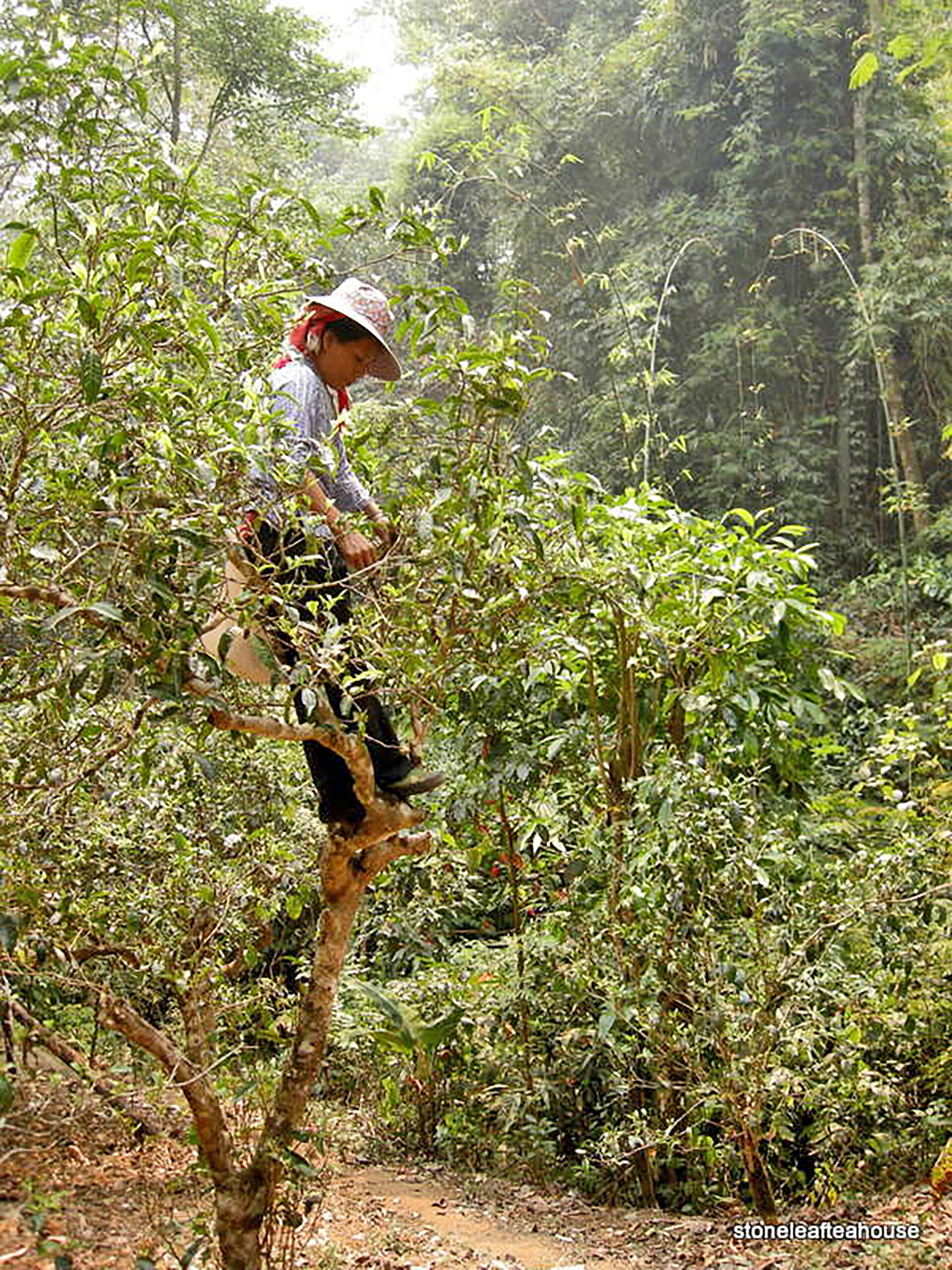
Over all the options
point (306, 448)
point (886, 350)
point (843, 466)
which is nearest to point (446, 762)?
point (306, 448)

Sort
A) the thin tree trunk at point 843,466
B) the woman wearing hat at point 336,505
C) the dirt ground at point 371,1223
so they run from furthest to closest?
the thin tree trunk at point 843,466
the dirt ground at point 371,1223
the woman wearing hat at point 336,505

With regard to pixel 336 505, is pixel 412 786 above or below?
below

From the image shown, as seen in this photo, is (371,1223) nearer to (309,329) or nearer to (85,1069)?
(85,1069)

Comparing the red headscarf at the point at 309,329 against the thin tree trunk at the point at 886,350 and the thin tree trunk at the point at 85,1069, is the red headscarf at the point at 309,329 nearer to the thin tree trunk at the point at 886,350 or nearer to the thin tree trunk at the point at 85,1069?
the thin tree trunk at the point at 85,1069

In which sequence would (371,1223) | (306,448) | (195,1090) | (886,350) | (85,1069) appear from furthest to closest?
(886,350), (371,1223), (85,1069), (195,1090), (306,448)

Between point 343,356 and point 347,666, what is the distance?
666mm


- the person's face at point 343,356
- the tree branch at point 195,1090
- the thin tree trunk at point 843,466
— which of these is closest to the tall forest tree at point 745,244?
the thin tree trunk at point 843,466

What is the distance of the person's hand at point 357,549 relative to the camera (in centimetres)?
179

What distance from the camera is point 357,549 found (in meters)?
1.80

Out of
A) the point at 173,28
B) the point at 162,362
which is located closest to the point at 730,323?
the point at 173,28

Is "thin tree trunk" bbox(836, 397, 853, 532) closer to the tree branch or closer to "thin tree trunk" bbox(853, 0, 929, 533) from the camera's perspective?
"thin tree trunk" bbox(853, 0, 929, 533)

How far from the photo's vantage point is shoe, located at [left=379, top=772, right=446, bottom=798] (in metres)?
2.11

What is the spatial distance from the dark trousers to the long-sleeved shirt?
49 millimetres

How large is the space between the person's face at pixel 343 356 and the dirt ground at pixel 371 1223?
1.36m
